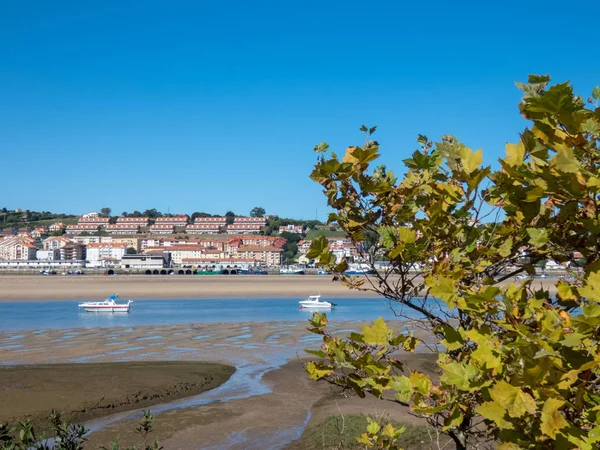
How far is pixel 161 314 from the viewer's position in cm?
4203

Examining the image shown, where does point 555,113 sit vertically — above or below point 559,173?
above

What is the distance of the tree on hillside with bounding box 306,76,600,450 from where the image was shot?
5.22 ft

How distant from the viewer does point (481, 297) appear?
5.59 ft

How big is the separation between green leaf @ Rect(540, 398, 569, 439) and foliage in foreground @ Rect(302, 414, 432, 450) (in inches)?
403

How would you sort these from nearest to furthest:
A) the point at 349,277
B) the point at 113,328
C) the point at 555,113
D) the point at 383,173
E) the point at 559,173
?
the point at 555,113 → the point at 559,173 → the point at 383,173 → the point at 349,277 → the point at 113,328

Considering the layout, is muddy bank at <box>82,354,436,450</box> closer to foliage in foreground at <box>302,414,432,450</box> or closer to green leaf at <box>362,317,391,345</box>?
foliage in foreground at <box>302,414,432,450</box>

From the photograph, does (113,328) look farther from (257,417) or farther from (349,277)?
(349,277)

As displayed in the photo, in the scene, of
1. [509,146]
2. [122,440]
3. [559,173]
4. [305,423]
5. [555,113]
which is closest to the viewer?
[555,113]

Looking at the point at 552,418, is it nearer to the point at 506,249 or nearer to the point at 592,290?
the point at 592,290

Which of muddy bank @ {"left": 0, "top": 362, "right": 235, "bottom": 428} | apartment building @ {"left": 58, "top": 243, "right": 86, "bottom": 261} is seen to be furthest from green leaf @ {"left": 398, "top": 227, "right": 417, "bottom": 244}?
apartment building @ {"left": 58, "top": 243, "right": 86, "bottom": 261}

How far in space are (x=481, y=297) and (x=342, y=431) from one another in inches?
428

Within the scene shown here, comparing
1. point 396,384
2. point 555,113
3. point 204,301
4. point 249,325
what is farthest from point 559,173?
point 204,301

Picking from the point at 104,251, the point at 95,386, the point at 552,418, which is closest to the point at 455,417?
the point at 552,418

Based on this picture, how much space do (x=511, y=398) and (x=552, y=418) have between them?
11cm
